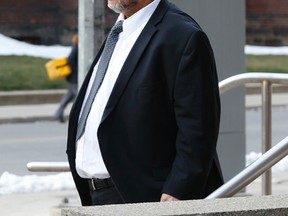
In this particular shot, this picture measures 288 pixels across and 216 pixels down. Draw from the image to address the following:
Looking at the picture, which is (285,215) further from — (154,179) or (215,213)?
(154,179)

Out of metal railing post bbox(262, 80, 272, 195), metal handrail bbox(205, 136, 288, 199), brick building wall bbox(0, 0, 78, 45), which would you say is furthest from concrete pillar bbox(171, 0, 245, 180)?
brick building wall bbox(0, 0, 78, 45)

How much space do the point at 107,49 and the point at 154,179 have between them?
62 cm

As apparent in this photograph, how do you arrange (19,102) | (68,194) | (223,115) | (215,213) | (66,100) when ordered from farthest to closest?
(19,102), (66,100), (68,194), (223,115), (215,213)

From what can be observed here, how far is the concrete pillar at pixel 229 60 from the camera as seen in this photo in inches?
374

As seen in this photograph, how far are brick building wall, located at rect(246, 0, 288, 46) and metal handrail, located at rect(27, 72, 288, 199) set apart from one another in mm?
25689

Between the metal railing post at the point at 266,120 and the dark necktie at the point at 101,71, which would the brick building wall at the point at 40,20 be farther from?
the dark necktie at the point at 101,71

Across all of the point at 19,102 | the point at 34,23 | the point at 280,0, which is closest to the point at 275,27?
the point at 280,0

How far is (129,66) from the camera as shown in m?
4.20

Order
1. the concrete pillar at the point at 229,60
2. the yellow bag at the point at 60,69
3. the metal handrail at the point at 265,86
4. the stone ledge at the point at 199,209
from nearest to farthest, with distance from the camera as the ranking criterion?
the stone ledge at the point at 199,209
the metal handrail at the point at 265,86
the concrete pillar at the point at 229,60
the yellow bag at the point at 60,69

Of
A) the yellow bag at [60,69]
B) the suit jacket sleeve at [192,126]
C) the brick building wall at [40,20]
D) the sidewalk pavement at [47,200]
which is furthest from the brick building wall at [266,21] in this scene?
the suit jacket sleeve at [192,126]

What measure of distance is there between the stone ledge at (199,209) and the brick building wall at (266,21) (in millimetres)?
29052

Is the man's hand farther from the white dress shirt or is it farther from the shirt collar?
the shirt collar

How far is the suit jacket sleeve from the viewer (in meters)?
4.09

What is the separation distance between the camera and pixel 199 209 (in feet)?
10.8
